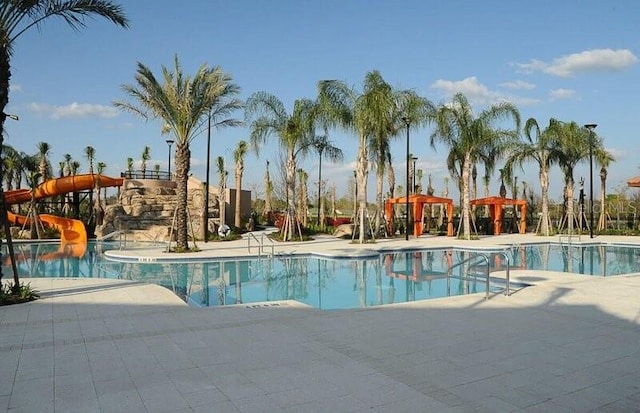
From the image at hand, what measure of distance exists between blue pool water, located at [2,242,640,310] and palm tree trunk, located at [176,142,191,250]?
2.36 metres

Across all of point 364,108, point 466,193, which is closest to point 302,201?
point 466,193

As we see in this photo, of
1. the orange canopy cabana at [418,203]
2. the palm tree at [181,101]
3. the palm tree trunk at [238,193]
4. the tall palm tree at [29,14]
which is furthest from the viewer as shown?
the palm tree trunk at [238,193]

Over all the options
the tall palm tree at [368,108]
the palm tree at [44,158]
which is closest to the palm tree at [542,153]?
the tall palm tree at [368,108]

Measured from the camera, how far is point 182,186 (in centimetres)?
1727

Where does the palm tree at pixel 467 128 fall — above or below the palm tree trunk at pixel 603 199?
above

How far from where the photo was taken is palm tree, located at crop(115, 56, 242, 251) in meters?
16.3

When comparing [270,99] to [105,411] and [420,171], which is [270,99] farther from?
[420,171]

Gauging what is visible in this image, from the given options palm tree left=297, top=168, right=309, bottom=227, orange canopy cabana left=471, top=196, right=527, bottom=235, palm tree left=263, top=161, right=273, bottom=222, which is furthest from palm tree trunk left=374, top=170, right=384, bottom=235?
palm tree left=263, top=161, right=273, bottom=222

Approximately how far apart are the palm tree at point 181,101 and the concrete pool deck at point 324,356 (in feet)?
29.9

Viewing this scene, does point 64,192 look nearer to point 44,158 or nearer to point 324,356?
point 44,158

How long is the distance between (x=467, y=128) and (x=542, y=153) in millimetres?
5972

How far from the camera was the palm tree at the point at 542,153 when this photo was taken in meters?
26.3

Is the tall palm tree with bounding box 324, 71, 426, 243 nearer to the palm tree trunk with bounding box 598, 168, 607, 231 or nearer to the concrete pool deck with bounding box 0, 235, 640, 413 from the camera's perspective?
the concrete pool deck with bounding box 0, 235, 640, 413

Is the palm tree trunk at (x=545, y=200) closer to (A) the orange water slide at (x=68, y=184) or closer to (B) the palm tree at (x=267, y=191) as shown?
(B) the palm tree at (x=267, y=191)
